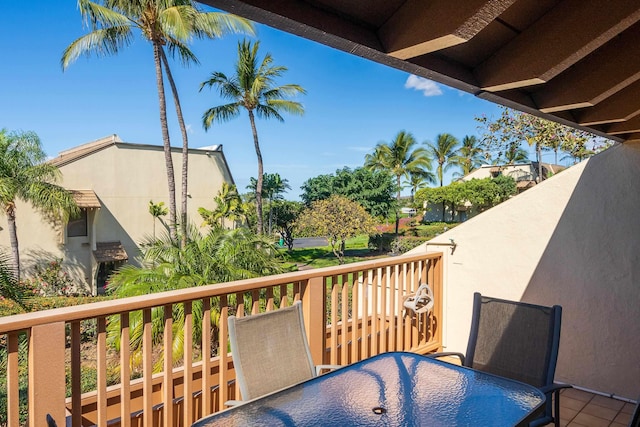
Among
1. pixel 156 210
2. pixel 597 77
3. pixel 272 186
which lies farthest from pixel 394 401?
pixel 272 186

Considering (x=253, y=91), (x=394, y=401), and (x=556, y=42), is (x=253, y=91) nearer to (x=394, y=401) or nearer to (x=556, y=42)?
(x=556, y=42)

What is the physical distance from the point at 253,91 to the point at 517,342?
68.8 feet

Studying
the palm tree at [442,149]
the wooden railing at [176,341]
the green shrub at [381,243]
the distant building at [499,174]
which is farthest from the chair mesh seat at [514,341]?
the palm tree at [442,149]

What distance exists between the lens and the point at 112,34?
54.1ft

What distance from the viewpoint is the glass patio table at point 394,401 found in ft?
5.32

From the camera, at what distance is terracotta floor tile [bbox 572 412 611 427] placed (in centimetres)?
315

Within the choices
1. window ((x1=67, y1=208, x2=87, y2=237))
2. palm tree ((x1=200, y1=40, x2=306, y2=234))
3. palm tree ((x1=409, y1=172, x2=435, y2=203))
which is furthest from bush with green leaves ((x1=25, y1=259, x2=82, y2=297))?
palm tree ((x1=409, y1=172, x2=435, y2=203))

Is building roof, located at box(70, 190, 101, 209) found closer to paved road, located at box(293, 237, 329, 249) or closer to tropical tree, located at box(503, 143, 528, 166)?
paved road, located at box(293, 237, 329, 249)

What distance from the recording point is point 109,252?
64.4 ft

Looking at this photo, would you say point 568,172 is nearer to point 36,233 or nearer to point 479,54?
point 479,54

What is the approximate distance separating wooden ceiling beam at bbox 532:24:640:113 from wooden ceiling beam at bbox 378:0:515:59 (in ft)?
3.69

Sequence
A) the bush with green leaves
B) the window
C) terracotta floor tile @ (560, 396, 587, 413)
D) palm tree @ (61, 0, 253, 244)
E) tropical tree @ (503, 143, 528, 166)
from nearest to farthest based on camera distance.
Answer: terracotta floor tile @ (560, 396, 587, 413), palm tree @ (61, 0, 253, 244), the bush with green leaves, the window, tropical tree @ (503, 143, 528, 166)

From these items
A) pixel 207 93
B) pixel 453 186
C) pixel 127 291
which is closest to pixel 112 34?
pixel 207 93

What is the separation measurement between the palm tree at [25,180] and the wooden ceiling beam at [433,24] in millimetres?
19329
